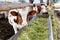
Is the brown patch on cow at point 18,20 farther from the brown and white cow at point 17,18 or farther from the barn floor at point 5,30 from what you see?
the barn floor at point 5,30

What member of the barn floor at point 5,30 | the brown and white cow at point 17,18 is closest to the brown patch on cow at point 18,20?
the brown and white cow at point 17,18

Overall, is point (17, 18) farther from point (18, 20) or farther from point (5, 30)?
point (5, 30)

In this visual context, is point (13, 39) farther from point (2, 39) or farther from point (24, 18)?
point (24, 18)

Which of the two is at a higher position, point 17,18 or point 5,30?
point 17,18

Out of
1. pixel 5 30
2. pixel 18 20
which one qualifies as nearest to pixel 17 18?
pixel 18 20

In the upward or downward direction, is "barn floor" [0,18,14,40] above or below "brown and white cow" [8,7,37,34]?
below

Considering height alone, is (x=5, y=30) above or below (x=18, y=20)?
below

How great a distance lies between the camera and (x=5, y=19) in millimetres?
3822

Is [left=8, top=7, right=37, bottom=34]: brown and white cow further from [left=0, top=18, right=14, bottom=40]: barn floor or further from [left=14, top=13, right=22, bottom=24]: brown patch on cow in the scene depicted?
[left=0, top=18, right=14, bottom=40]: barn floor

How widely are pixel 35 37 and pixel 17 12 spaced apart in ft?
3.37

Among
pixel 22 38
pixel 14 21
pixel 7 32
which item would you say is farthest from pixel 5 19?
pixel 22 38

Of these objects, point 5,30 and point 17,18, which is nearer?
point 17,18

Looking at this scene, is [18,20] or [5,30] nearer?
[18,20]

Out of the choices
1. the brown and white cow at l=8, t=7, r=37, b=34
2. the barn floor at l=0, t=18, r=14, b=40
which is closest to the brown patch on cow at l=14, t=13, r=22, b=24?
the brown and white cow at l=8, t=7, r=37, b=34
